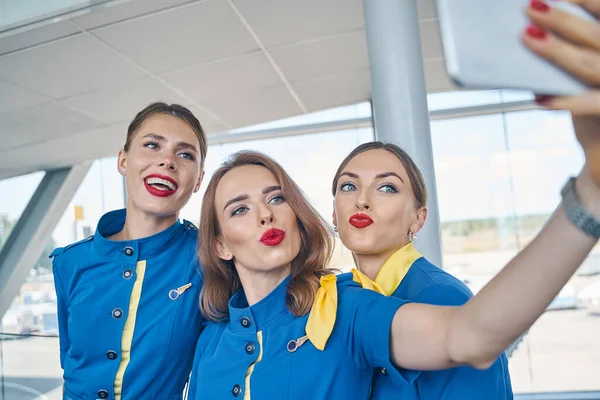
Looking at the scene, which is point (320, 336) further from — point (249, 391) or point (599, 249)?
point (599, 249)

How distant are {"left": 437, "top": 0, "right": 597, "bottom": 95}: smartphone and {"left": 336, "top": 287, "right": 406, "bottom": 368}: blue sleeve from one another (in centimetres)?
67

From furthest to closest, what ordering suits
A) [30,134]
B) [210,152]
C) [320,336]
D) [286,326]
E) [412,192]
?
[210,152] < [30,134] < [412,192] < [286,326] < [320,336]

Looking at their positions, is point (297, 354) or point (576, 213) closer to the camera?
point (576, 213)

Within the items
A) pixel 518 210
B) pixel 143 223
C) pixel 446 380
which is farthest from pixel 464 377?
pixel 518 210

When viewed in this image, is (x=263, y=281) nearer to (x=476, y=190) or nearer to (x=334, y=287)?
(x=334, y=287)

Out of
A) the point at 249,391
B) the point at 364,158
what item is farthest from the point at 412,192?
the point at 249,391

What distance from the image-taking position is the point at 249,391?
1.21 m

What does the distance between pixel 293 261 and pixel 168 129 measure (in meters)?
0.67

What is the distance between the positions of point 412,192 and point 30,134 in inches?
168

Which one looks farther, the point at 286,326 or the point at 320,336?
the point at 286,326

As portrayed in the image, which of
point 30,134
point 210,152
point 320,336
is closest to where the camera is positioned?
point 320,336

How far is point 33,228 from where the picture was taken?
6.36 metres

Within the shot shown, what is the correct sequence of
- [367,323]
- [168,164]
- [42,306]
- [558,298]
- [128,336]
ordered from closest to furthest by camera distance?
[367,323], [128,336], [168,164], [558,298], [42,306]

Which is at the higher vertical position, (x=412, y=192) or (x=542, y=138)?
(x=542, y=138)
